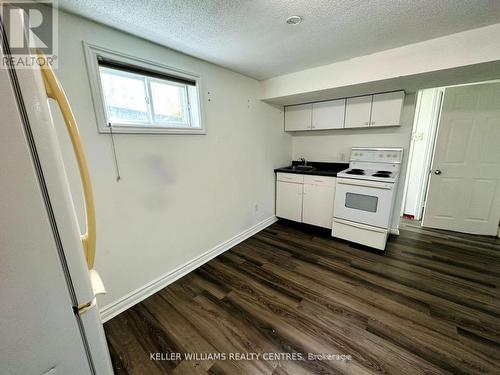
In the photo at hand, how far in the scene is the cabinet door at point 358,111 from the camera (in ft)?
8.81

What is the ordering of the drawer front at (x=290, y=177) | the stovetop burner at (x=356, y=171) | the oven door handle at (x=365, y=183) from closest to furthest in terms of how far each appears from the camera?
the oven door handle at (x=365, y=183) → the stovetop burner at (x=356, y=171) → the drawer front at (x=290, y=177)

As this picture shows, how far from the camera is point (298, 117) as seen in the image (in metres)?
3.29

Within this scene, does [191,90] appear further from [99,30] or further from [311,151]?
[311,151]

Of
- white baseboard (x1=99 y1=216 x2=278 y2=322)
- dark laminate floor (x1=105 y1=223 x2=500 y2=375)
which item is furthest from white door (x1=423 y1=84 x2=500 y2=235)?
white baseboard (x1=99 y1=216 x2=278 y2=322)

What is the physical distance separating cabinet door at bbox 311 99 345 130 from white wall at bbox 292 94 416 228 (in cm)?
32

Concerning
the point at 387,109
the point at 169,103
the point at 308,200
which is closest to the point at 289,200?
the point at 308,200

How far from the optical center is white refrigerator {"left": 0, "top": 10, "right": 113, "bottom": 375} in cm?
49

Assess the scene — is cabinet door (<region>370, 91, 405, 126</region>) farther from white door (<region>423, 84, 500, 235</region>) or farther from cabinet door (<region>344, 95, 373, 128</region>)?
white door (<region>423, 84, 500, 235</region>)

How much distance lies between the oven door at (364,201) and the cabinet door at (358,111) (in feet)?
2.66

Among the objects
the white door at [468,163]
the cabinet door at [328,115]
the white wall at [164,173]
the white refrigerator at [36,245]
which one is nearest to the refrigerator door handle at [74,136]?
the white refrigerator at [36,245]

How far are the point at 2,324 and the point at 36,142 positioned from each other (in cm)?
46

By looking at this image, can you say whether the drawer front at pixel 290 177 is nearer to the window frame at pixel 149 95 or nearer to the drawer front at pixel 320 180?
the drawer front at pixel 320 180

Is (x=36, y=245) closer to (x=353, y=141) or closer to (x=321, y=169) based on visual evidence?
(x=321, y=169)

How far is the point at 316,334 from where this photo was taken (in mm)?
1515
